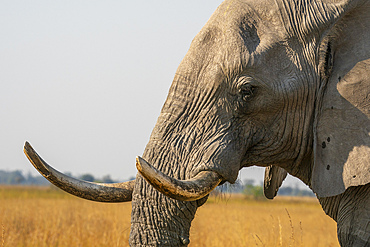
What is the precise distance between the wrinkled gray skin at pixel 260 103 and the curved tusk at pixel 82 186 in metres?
0.14

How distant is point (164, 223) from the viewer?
3045 millimetres

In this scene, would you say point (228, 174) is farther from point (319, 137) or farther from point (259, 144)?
point (319, 137)

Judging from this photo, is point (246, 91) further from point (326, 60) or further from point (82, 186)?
point (82, 186)

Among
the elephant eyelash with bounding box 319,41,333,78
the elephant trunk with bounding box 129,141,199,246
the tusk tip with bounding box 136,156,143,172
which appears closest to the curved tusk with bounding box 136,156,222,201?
the tusk tip with bounding box 136,156,143,172

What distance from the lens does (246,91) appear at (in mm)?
3148

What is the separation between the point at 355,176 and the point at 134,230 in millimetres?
1248

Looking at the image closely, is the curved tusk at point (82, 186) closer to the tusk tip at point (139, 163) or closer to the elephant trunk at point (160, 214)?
the elephant trunk at point (160, 214)

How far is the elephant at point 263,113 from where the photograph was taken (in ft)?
10.1

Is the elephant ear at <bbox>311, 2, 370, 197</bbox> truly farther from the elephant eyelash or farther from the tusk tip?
the tusk tip

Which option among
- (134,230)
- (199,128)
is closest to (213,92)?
(199,128)

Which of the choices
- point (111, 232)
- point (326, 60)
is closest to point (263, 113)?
Answer: point (326, 60)

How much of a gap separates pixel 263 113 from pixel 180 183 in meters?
0.70

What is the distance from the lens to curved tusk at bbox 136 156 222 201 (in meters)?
2.69

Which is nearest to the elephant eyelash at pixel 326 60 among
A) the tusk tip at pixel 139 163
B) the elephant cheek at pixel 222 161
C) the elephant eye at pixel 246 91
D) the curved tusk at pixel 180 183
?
the elephant eye at pixel 246 91
